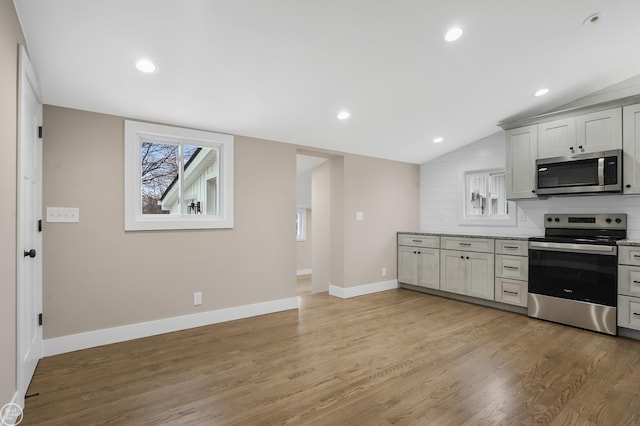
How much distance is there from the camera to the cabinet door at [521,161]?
408cm

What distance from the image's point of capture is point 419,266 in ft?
16.6

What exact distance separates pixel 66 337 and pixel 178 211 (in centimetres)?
147

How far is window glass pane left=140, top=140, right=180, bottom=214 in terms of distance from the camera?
334cm

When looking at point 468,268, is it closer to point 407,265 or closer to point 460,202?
point 407,265

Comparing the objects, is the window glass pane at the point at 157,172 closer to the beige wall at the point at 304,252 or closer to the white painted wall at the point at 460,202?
the beige wall at the point at 304,252

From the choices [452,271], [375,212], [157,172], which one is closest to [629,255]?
[452,271]

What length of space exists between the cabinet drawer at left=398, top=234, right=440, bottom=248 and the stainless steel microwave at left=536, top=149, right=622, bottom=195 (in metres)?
1.45

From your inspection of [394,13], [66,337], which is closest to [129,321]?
[66,337]

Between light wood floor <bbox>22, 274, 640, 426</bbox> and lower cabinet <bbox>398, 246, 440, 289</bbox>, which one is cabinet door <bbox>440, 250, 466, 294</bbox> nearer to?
lower cabinet <bbox>398, 246, 440, 289</bbox>

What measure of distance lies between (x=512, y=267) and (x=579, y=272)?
67cm

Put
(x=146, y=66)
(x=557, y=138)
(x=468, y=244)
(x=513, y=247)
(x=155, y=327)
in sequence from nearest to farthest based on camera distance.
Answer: (x=146, y=66), (x=155, y=327), (x=557, y=138), (x=513, y=247), (x=468, y=244)

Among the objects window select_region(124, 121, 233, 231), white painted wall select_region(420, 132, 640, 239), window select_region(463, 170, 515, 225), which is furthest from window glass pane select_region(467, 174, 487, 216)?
window select_region(124, 121, 233, 231)

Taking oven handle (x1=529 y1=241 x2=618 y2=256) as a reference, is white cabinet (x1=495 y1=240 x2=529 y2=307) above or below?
below

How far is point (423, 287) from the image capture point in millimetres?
5078
